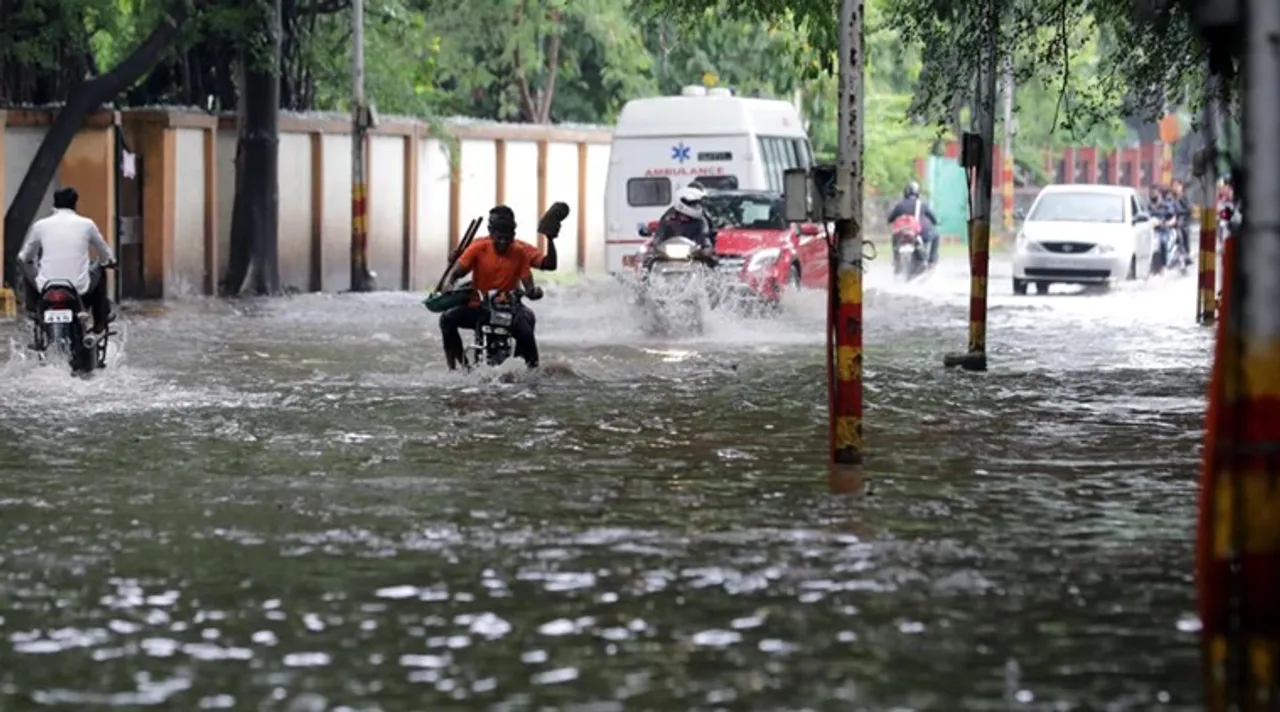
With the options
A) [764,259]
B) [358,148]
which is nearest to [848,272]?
[764,259]

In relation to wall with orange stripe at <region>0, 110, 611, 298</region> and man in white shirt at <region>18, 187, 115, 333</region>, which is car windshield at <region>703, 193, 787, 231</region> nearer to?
wall with orange stripe at <region>0, 110, 611, 298</region>

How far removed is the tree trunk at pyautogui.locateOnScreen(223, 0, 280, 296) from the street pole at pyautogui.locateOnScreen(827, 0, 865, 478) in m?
19.9

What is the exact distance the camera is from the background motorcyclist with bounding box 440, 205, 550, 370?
19.3 meters

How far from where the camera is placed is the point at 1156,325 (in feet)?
96.3

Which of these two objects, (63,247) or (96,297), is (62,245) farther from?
(96,297)

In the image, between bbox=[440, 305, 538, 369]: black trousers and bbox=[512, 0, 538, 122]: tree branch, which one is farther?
bbox=[512, 0, 538, 122]: tree branch

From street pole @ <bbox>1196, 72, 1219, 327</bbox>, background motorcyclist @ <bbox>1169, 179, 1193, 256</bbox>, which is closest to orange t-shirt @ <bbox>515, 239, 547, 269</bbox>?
street pole @ <bbox>1196, 72, 1219, 327</bbox>

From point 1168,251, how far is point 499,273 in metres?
26.7

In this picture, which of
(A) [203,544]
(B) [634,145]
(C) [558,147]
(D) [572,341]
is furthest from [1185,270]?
(A) [203,544]

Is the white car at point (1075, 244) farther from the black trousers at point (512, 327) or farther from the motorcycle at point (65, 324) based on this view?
the motorcycle at point (65, 324)

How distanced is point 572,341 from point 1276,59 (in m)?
18.5

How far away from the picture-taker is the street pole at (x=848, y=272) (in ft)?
45.3

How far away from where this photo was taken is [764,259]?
1086 inches

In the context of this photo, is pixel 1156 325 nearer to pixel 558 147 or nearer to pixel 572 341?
pixel 572 341
